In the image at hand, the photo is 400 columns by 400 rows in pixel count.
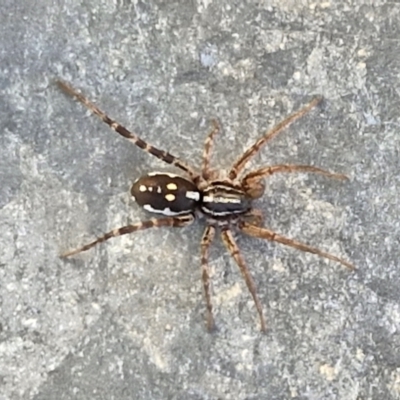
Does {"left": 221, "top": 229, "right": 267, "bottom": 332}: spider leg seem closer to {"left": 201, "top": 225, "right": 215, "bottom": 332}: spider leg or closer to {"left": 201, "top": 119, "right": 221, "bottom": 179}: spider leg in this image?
{"left": 201, "top": 225, "right": 215, "bottom": 332}: spider leg

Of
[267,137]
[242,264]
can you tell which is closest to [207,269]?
[242,264]

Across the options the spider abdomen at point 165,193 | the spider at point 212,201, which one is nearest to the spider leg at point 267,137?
the spider at point 212,201

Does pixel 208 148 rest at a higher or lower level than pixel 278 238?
higher

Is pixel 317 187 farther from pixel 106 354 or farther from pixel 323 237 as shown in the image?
pixel 106 354

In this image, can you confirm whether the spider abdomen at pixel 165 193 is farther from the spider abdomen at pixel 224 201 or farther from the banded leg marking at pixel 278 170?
the banded leg marking at pixel 278 170

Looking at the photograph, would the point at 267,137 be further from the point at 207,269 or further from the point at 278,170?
the point at 207,269

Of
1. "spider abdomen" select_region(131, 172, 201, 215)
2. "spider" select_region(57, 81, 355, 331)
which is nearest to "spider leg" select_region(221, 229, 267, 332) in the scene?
"spider" select_region(57, 81, 355, 331)
